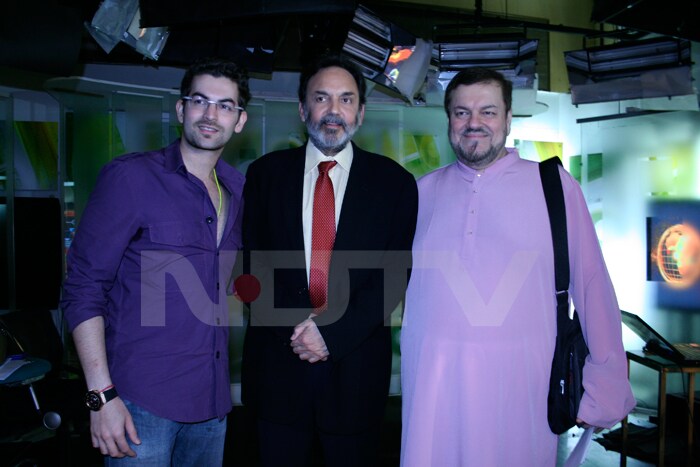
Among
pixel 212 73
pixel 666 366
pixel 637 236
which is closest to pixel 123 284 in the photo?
pixel 212 73

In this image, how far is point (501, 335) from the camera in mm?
1977

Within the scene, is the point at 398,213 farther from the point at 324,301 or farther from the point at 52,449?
the point at 52,449

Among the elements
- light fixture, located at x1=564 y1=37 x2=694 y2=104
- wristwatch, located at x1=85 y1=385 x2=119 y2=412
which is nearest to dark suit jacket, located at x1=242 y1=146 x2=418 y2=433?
wristwatch, located at x1=85 y1=385 x2=119 y2=412

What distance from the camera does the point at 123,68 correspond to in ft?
17.7

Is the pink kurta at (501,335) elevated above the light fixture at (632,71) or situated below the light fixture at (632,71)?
below

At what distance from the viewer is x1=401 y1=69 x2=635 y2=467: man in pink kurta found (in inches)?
77.3

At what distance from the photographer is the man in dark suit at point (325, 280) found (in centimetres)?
174

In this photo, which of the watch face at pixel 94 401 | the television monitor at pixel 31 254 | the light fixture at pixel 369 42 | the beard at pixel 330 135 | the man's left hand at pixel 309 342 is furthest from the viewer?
the television monitor at pixel 31 254

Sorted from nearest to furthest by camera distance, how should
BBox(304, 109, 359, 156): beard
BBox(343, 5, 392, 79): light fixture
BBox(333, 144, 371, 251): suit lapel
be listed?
BBox(333, 144, 371, 251): suit lapel < BBox(304, 109, 359, 156): beard < BBox(343, 5, 392, 79): light fixture

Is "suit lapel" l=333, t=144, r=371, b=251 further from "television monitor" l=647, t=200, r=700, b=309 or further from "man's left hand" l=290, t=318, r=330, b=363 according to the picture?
"television monitor" l=647, t=200, r=700, b=309

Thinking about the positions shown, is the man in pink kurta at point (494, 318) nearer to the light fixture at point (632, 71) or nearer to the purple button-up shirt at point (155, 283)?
the purple button-up shirt at point (155, 283)

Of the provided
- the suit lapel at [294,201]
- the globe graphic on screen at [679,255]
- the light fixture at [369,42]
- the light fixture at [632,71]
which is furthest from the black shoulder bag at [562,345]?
the light fixture at [632,71]

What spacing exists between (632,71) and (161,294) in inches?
204

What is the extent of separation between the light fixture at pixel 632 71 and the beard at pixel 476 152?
3.92 meters
